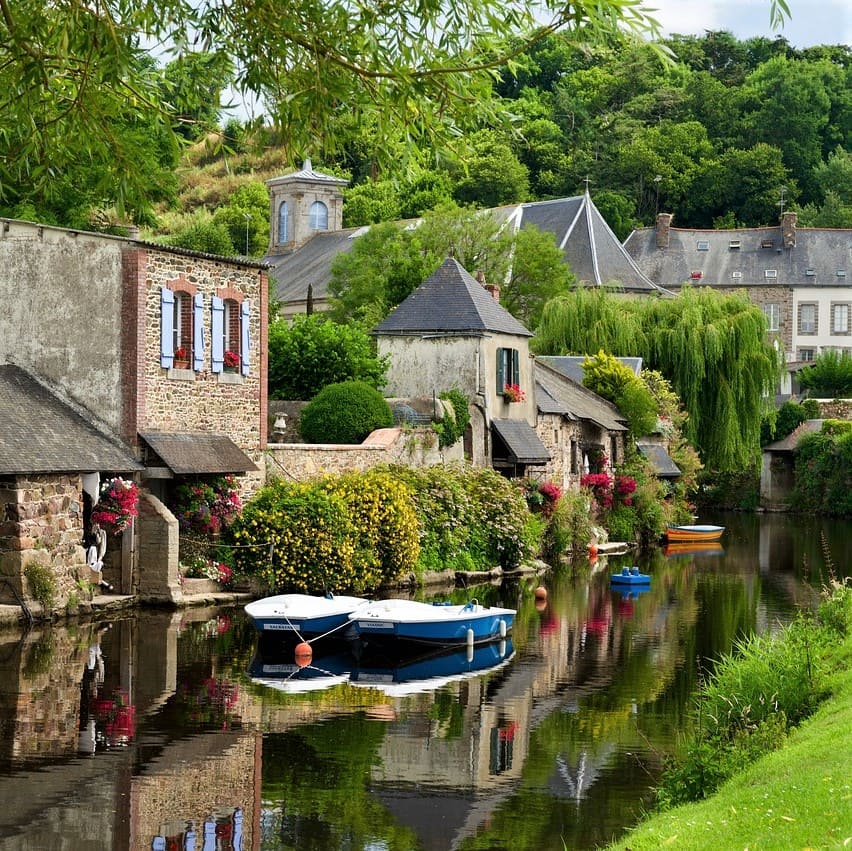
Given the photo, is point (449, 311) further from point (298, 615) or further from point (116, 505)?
point (298, 615)

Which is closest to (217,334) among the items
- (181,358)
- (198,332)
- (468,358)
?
(198,332)

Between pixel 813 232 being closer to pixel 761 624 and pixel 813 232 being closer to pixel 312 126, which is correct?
pixel 761 624

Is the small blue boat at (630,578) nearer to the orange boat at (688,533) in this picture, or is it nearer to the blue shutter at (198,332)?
the blue shutter at (198,332)

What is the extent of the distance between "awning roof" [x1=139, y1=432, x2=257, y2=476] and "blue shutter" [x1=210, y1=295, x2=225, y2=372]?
4.62 ft

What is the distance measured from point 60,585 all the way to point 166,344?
522 centimetres

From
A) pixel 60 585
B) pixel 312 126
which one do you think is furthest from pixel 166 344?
pixel 312 126

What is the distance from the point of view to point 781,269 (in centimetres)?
8150

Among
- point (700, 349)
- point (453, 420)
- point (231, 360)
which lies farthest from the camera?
point (700, 349)

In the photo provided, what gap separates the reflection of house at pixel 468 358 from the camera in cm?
3778

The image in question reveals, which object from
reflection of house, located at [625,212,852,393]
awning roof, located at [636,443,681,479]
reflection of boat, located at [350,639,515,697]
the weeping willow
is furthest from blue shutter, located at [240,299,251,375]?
reflection of house, located at [625,212,852,393]

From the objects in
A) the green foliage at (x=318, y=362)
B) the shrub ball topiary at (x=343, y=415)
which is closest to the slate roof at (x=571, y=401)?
the green foliage at (x=318, y=362)

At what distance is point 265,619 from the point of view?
22.4m

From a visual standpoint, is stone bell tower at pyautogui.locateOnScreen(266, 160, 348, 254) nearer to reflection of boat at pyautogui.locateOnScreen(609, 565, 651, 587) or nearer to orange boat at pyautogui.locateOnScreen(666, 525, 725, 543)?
orange boat at pyautogui.locateOnScreen(666, 525, 725, 543)

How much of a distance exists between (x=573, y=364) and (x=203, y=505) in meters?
24.5
